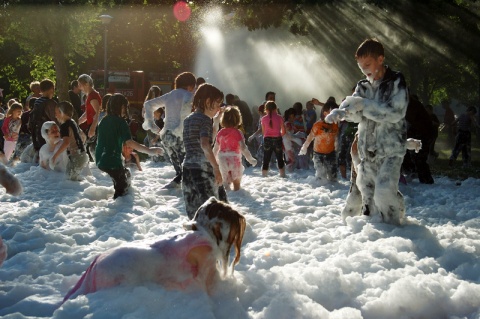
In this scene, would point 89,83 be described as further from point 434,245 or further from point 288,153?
point 434,245

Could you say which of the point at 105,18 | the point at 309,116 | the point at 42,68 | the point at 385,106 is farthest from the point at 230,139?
the point at 42,68

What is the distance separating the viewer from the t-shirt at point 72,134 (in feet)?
32.8

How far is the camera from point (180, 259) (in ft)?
12.8

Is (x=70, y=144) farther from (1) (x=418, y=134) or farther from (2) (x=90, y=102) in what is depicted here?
(1) (x=418, y=134)

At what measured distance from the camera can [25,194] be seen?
9023mm

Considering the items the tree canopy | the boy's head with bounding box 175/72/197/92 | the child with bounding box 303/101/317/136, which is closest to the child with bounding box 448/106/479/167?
the tree canopy

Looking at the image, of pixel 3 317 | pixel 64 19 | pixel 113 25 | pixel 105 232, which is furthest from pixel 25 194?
pixel 113 25

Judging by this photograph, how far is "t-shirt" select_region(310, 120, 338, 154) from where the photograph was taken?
37.3 ft

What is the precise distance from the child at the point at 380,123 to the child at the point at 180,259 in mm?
2491

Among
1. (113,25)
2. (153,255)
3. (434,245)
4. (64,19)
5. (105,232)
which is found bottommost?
(113,25)

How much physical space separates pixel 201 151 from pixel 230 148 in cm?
366

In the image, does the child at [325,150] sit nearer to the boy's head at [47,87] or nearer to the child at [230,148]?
the child at [230,148]

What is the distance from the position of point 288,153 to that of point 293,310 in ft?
33.9

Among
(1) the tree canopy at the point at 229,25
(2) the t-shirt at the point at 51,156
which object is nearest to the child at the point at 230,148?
(2) the t-shirt at the point at 51,156
